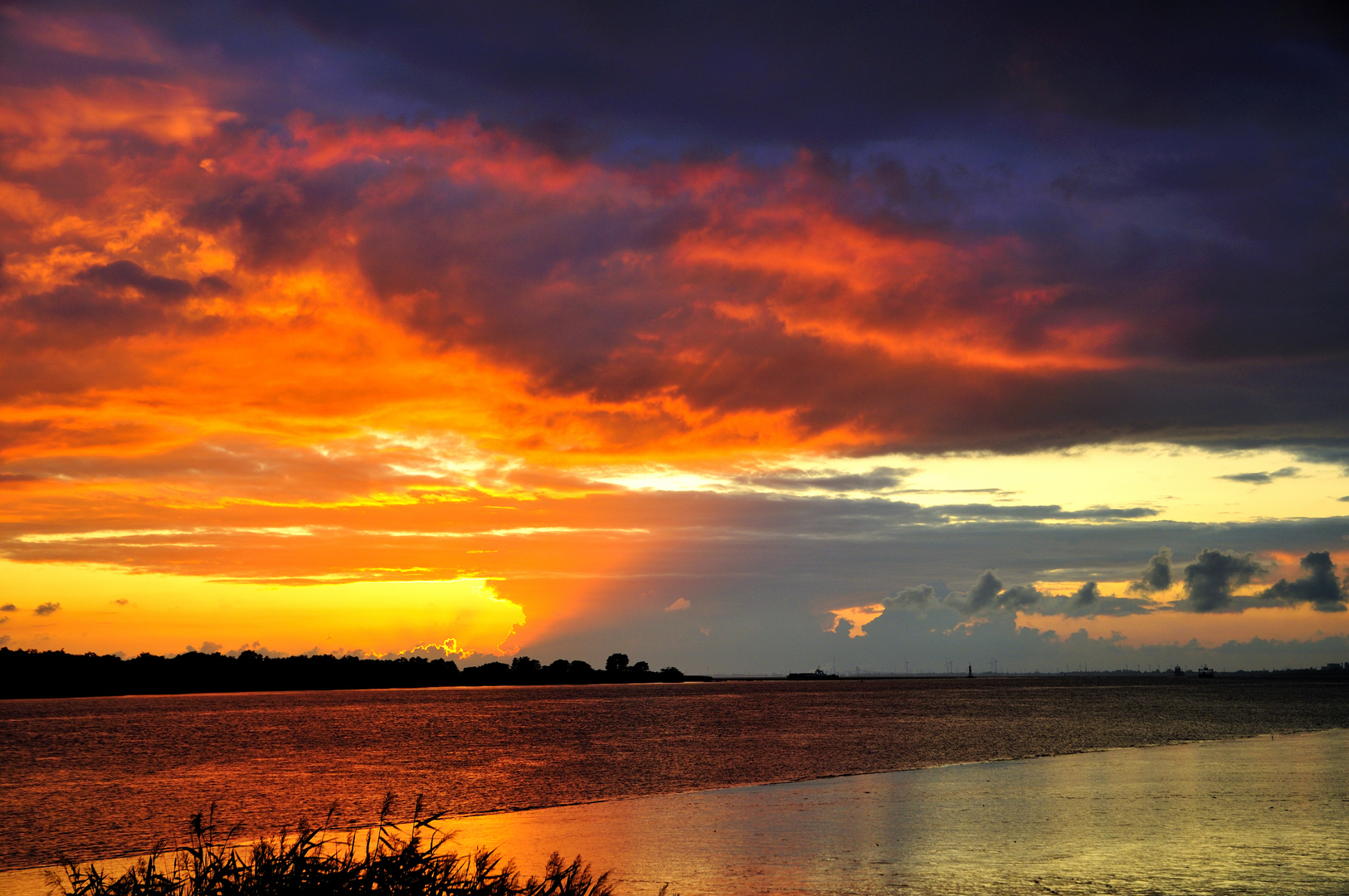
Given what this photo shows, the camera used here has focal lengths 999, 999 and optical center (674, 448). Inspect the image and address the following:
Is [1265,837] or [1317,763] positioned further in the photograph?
[1317,763]

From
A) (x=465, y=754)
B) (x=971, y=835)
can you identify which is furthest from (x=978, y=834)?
(x=465, y=754)

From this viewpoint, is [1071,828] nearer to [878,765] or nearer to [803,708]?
[878,765]

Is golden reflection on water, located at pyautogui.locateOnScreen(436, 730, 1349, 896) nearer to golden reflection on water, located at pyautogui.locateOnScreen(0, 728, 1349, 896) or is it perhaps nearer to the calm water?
golden reflection on water, located at pyautogui.locateOnScreen(0, 728, 1349, 896)

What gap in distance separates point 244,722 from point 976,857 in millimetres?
131249

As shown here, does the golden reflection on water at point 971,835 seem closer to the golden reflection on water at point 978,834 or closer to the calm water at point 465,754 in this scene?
the golden reflection on water at point 978,834

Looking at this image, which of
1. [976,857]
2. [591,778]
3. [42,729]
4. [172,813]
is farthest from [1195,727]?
[42,729]

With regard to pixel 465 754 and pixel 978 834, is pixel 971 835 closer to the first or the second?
pixel 978 834

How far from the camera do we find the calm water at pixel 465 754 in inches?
1881

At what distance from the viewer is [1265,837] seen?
28.3 meters

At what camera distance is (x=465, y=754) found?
78.0m

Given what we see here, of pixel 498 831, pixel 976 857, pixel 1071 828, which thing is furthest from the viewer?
pixel 498 831

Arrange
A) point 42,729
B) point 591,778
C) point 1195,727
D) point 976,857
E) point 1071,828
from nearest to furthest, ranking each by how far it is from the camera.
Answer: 1. point 976,857
2. point 1071,828
3. point 591,778
4. point 1195,727
5. point 42,729

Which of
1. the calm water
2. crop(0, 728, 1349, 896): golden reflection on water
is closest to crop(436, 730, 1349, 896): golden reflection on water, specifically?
crop(0, 728, 1349, 896): golden reflection on water

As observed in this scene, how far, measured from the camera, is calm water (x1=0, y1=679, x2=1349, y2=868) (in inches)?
1881
